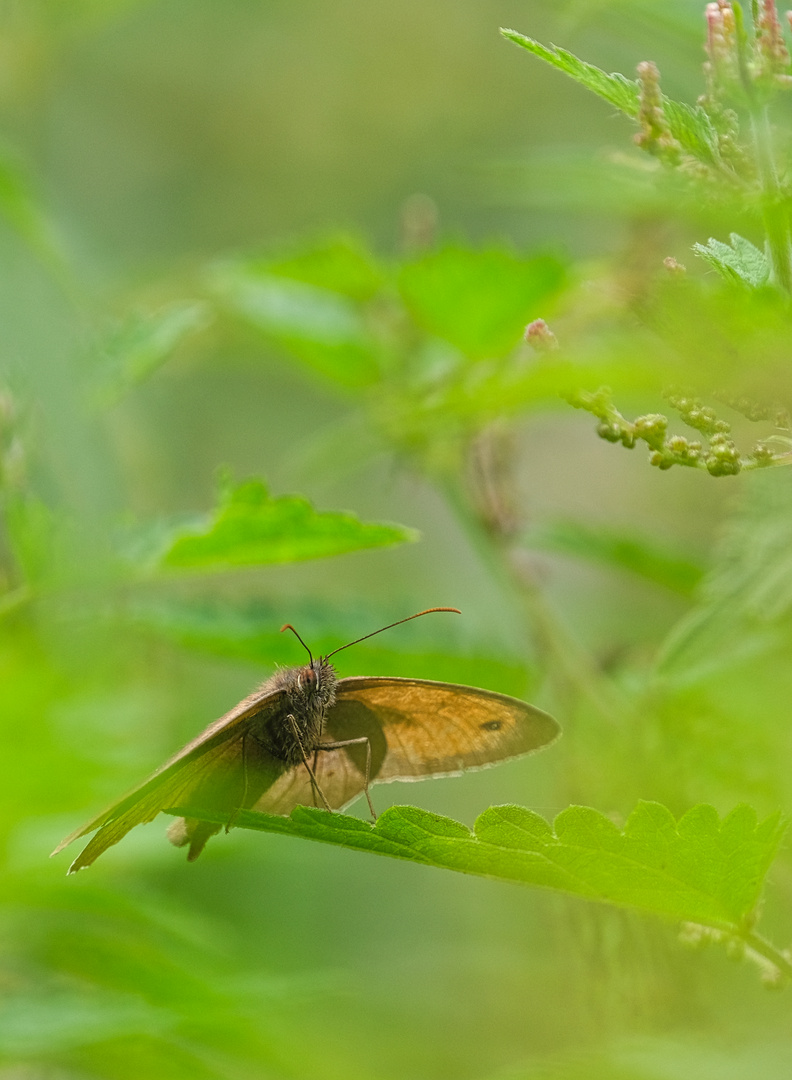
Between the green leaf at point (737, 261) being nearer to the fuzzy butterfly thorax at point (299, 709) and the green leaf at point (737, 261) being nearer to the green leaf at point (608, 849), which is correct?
the green leaf at point (608, 849)

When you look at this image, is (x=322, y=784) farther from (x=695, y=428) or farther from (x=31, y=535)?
(x=695, y=428)

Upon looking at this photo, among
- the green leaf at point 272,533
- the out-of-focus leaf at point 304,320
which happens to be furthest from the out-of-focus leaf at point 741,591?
the out-of-focus leaf at point 304,320

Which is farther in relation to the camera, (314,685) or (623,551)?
(623,551)

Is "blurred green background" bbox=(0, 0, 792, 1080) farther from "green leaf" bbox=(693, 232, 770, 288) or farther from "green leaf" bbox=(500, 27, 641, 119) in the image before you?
"green leaf" bbox=(500, 27, 641, 119)

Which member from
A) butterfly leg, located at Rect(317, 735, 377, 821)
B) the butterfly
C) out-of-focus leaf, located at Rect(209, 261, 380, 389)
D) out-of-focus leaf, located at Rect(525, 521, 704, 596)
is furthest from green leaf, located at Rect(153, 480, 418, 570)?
out-of-focus leaf, located at Rect(209, 261, 380, 389)

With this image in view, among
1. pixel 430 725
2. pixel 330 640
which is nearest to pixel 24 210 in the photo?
pixel 330 640

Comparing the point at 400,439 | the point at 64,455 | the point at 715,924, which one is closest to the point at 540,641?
the point at 400,439
